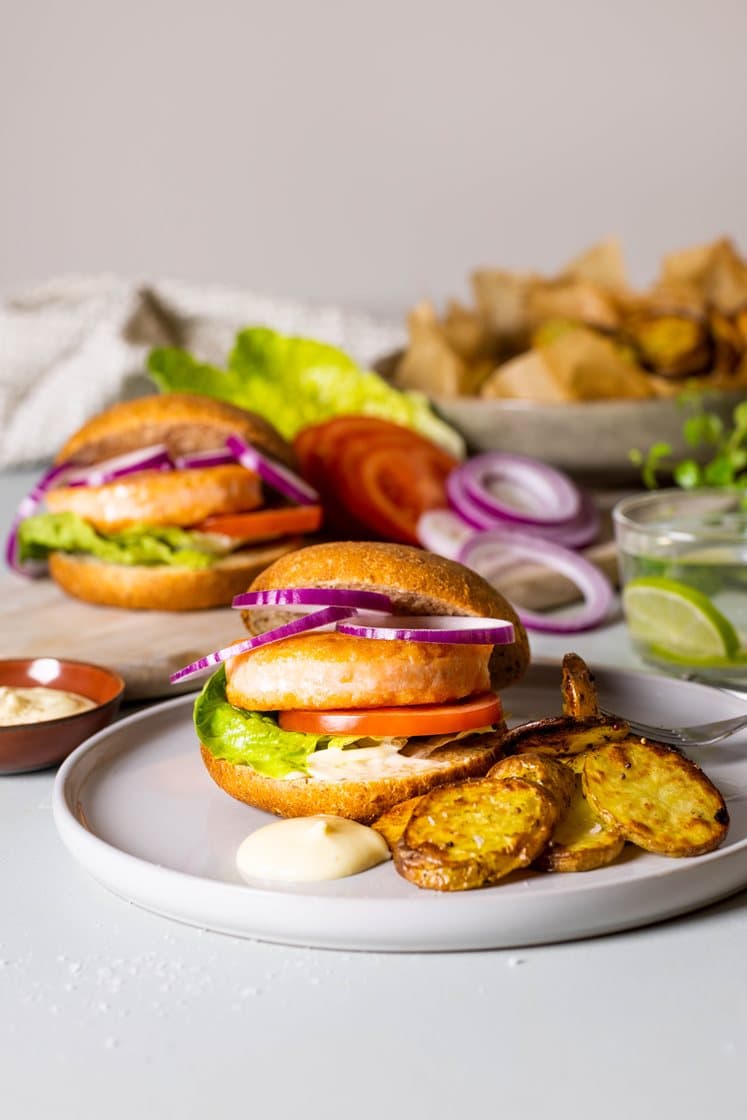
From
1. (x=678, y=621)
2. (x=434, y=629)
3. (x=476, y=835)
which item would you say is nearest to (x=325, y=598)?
(x=434, y=629)

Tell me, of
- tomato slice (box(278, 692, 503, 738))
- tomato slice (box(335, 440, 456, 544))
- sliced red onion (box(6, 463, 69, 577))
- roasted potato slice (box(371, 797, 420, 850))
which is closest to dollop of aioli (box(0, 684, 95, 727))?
tomato slice (box(278, 692, 503, 738))

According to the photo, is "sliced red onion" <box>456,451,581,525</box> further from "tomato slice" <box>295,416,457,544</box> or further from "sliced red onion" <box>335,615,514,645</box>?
"sliced red onion" <box>335,615,514,645</box>

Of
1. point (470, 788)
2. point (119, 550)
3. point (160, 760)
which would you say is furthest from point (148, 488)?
point (470, 788)

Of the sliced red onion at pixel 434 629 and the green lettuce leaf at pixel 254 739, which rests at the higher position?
the sliced red onion at pixel 434 629

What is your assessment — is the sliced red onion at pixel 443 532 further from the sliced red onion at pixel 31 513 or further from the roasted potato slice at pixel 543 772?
the roasted potato slice at pixel 543 772

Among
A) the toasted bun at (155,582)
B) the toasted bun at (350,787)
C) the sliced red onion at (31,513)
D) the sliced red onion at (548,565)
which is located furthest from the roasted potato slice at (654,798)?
the sliced red onion at (31,513)

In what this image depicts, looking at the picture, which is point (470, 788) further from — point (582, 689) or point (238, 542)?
point (238, 542)
